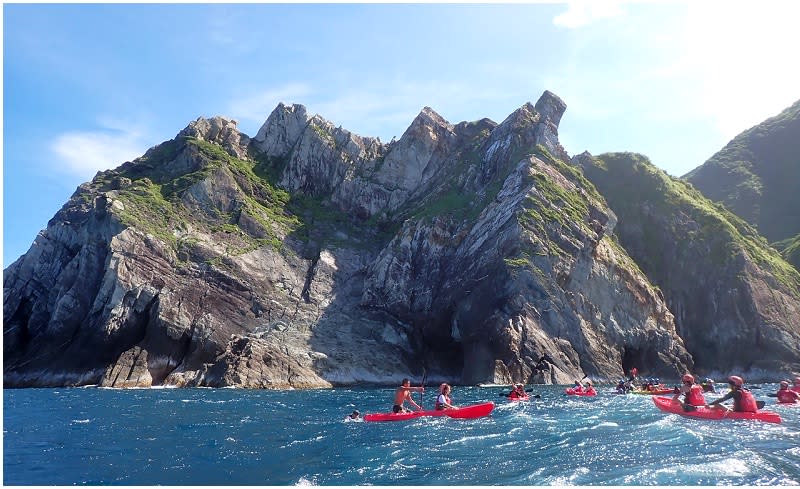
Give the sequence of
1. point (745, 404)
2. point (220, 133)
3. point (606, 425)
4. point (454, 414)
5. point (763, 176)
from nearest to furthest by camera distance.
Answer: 1. point (606, 425)
2. point (745, 404)
3. point (454, 414)
4. point (220, 133)
5. point (763, 176)

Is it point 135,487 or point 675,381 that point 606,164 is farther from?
point 135,487

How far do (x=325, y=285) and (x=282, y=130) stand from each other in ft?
117

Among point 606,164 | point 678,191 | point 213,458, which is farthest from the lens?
point 606,164

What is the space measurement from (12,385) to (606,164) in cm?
9085

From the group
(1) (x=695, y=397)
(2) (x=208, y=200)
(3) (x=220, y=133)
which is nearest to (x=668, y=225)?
(1) (x=695, y=397)

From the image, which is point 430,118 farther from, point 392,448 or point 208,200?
point 392,448

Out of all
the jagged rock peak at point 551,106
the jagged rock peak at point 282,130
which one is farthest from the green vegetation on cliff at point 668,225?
the jagged rock peak at point 282,130

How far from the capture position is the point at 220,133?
90.9 metres

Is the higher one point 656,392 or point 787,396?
point 787,396

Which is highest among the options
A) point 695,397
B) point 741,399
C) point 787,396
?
point 741,399

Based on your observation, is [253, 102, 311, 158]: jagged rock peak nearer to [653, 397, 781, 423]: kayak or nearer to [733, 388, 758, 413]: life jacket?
[653, 397, 781, 423]: kayak

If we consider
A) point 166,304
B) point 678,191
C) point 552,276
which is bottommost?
point 166,304

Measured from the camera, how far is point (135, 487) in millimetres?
15453

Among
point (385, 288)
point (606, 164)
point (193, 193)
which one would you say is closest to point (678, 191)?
point (606, 164)
